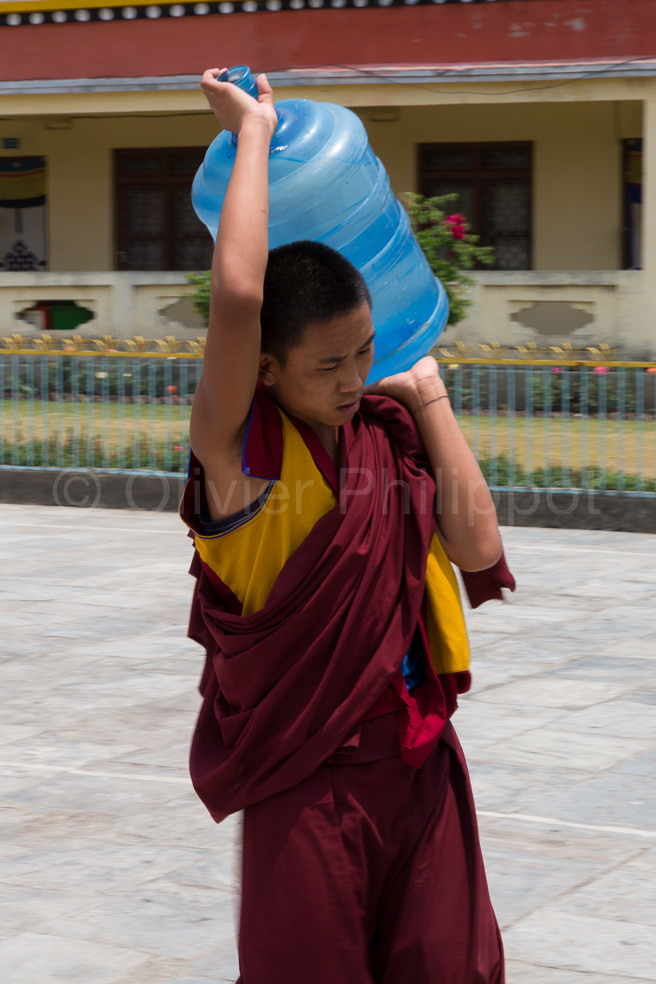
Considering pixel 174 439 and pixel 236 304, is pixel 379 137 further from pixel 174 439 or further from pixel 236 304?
pixel 236 304

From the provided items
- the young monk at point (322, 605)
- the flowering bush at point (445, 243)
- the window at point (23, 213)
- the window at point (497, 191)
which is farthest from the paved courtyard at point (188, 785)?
the window at point (23, 213)

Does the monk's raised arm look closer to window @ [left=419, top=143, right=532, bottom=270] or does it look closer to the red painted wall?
the red painted wall

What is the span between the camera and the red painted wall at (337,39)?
15.7 metres

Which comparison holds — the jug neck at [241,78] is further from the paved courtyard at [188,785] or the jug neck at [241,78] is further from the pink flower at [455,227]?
the pink flower at [455,227]

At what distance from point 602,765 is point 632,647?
1906mm

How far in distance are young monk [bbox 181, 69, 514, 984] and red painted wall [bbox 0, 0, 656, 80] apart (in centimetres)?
1441

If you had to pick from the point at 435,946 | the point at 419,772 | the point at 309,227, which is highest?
the point at 309,227

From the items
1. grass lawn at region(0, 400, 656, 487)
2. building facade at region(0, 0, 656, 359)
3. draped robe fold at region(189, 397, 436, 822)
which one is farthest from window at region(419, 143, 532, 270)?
draped robe fold at region(189, 397, 436, 822)

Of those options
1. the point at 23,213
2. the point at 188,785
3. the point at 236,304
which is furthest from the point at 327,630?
the point at 23,213

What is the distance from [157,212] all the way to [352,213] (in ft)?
59.6

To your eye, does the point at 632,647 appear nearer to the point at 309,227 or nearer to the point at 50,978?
the point at 50,978

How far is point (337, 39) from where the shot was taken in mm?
16781

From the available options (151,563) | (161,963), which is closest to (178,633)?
(151,563)

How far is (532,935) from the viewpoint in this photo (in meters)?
3.52
